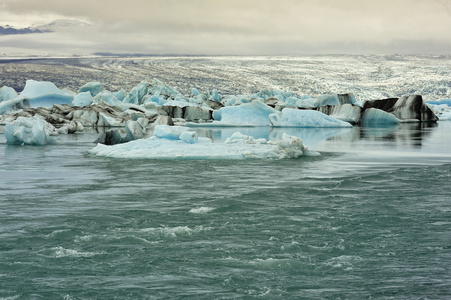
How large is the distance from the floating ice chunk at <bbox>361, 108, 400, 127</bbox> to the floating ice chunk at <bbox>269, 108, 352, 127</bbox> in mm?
4382

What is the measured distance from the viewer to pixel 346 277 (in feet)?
14.6

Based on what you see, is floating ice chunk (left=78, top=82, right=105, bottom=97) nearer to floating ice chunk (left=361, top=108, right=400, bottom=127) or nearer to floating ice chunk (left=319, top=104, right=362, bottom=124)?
floating ice chunk (left=319, top=104, right=362, bottom=124)

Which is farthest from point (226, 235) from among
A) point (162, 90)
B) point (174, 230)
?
point (162, 90)

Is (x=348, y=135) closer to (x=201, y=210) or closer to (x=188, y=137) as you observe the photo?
(x=188, y=137)

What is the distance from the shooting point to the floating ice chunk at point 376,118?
3650 cm

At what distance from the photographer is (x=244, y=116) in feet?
115

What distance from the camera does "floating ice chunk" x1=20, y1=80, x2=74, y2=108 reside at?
38.8 meters

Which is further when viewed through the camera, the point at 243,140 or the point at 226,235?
the point at 243,140

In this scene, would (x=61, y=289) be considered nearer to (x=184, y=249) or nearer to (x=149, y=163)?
(x=184, y=249)

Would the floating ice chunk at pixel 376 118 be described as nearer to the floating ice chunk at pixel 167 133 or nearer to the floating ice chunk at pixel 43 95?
the floating ice chunk at pixel 43 95

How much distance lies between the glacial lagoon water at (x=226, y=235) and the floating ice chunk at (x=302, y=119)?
71.6 feet

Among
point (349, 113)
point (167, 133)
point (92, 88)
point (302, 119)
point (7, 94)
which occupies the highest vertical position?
point (92, 88)

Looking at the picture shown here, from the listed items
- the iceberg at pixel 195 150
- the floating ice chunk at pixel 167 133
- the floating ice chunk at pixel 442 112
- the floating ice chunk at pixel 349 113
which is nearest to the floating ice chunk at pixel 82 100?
the floating ice chunk at pixel 349 113

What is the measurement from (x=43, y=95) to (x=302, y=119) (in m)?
18.4
